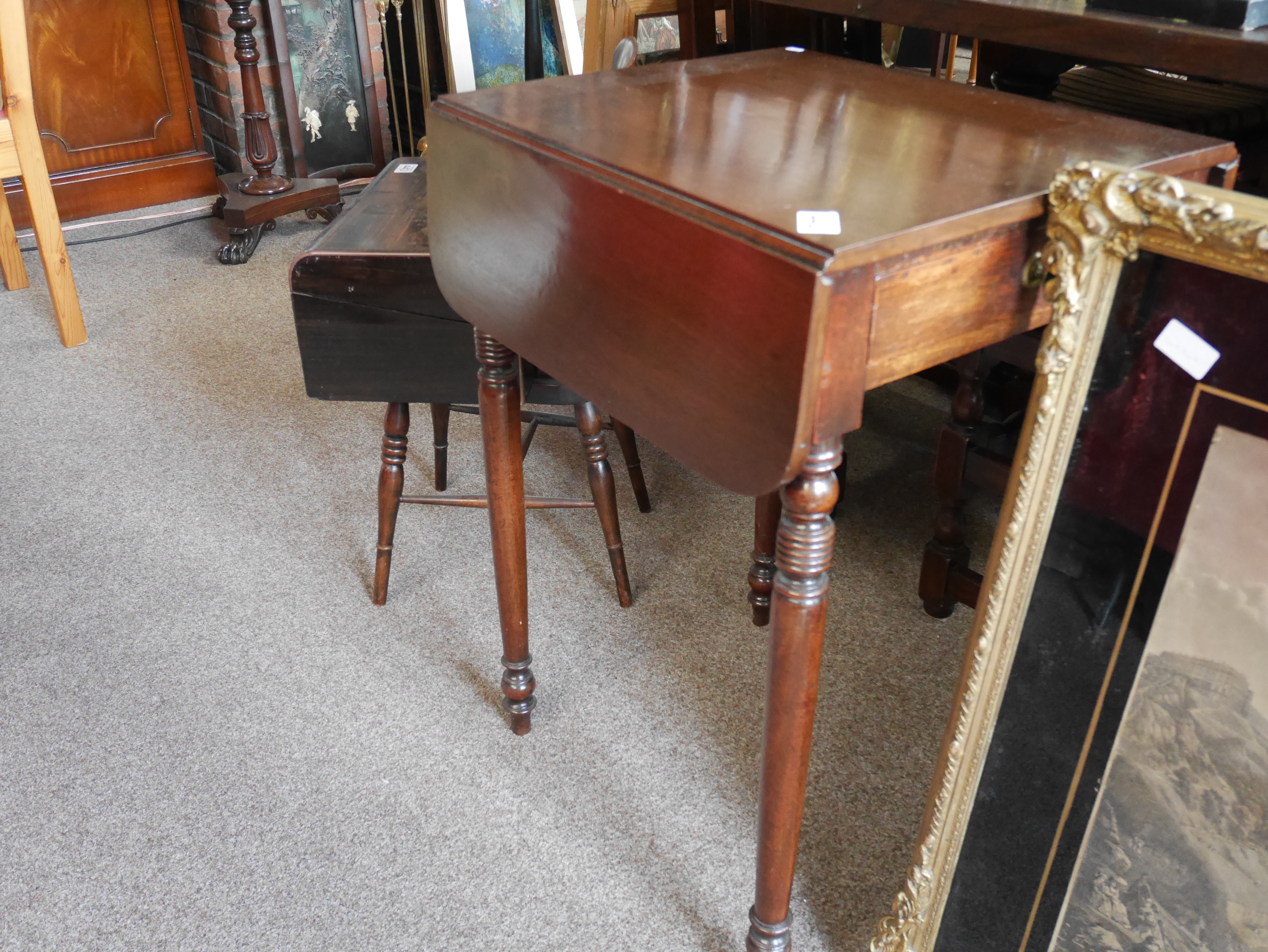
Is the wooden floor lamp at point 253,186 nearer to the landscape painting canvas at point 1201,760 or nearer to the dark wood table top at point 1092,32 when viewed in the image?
the dark wood table top at point 1092,32

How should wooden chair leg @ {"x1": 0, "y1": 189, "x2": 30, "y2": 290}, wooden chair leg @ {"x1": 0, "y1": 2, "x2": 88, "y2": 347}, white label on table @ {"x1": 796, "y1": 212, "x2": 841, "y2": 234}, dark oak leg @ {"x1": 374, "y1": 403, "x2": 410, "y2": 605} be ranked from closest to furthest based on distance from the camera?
white label on table @ {"x1": 796, "y1": 212, "x2": 841, "y2": 234}
dark oak leg @ {"x1": 374, "y1": 403, "x2": 410, "y2": 605}
wooden chair leg @ {"x1": 0, "y1": 2, "x2": 88, "y2": 347}
wooden chair leg @ {"x1": 0, "y1": 189, "x2": 30, "y2": 290}

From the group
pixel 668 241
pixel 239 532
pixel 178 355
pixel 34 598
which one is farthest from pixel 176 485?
pixel 668 241

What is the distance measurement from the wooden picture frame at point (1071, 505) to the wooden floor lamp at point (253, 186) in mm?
2771

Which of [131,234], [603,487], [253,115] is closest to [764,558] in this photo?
[603,487]

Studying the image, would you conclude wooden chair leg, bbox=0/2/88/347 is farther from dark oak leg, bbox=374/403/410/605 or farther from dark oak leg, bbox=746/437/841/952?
dark oak leg, bbox=746/437/841/952

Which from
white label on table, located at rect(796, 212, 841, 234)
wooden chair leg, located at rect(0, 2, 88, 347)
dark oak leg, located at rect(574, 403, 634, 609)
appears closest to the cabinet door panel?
wooden chair leg, located at rect(0, 2, 88, 347)

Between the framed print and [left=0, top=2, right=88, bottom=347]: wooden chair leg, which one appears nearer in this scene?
[left=0, top=2, right=88, bottom=347]: wooden chair leg

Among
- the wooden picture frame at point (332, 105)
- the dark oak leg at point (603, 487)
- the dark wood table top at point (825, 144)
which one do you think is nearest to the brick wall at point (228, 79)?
the wooden picture frame at point (332, 105)

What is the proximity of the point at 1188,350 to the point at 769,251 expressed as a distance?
34 cm

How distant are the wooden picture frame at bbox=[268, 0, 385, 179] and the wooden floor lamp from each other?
3.3 inches

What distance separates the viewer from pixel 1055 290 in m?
0.86

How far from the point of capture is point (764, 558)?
1.69 metres

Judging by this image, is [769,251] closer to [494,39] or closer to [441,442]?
[441,442]

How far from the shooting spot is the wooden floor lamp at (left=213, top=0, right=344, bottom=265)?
10.3ft
